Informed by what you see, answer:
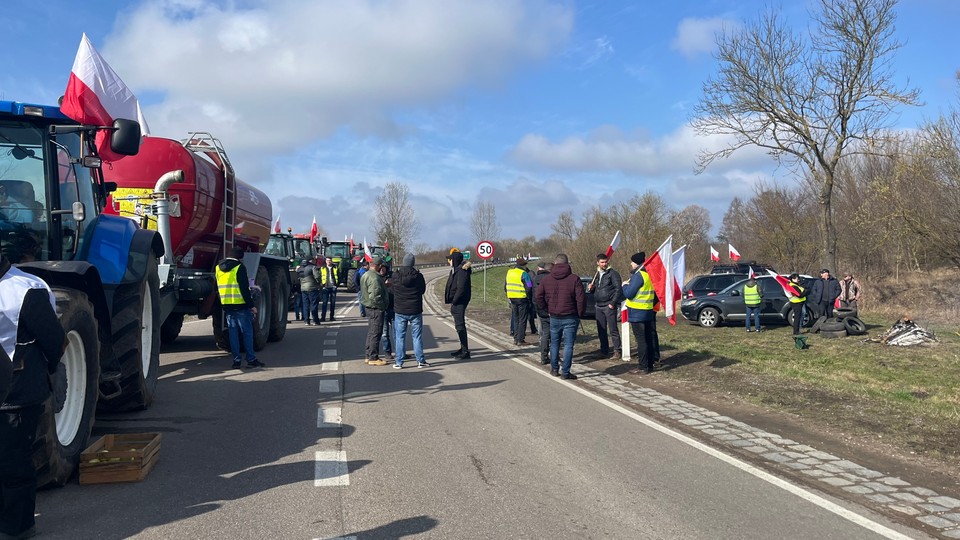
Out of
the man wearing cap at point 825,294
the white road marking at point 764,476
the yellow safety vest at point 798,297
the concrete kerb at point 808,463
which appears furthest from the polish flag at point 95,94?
the man wearing cap at point 825,294

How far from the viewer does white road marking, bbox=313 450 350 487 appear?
18.0 ft

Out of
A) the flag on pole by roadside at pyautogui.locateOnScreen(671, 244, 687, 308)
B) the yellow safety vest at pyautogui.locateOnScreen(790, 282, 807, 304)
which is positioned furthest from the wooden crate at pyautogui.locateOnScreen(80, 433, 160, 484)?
the yellow safety vest at pyautogui.locateOnScreen(790, 282, 807, 304)

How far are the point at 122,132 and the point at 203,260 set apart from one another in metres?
6.24

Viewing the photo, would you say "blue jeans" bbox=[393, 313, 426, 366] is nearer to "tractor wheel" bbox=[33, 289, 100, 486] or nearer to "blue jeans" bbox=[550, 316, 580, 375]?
"blue jeans" bbox=[550, 316, 580, 375]

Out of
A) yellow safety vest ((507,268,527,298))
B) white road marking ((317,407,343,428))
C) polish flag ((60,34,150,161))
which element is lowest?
white road marking ((317,407,343,428))

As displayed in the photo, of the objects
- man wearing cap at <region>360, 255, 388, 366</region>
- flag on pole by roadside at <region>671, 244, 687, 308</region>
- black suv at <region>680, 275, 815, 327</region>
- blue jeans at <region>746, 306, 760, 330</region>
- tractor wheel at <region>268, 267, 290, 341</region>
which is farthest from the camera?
black suv at <region>680, 275, 815, 327</region>

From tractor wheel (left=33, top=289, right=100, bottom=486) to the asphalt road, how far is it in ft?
0.87

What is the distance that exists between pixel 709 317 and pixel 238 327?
14327mm

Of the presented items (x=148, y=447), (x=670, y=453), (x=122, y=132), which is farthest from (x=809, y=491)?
(x=122, y=132)

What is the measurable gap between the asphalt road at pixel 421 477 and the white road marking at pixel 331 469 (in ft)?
0.08

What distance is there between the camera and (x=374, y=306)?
12016 millimetres

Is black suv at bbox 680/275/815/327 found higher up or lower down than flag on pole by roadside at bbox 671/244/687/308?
lower down

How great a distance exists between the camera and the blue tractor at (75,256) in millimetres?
5441

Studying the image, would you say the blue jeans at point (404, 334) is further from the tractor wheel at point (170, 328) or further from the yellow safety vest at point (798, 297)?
the yellow safety vest at point (798, 297)
